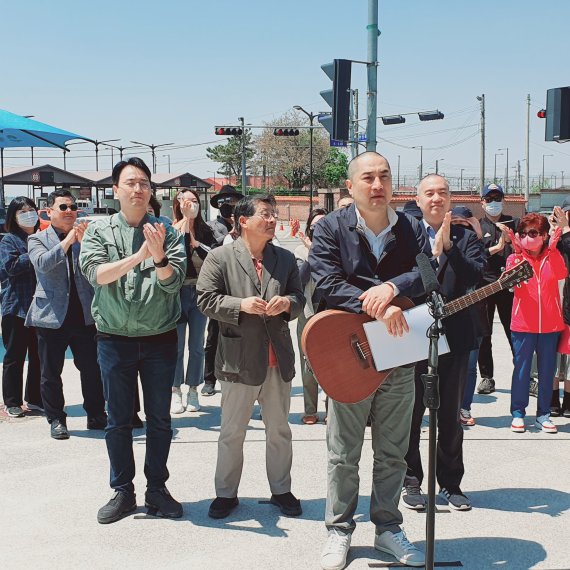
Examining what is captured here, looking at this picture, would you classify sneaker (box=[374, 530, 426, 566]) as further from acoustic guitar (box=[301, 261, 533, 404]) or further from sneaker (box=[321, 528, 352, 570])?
acoustic guitar (box=[301, 261, 533, 404])

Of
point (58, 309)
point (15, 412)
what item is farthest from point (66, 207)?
point (15, 412)

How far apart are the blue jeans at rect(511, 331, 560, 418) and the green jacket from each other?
10.9 feet

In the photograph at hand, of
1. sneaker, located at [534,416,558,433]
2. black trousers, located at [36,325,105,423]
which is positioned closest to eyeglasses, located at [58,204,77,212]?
black trousers, located at [36,325,105,423]

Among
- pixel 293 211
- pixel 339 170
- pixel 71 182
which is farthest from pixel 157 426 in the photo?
pixel 339 170

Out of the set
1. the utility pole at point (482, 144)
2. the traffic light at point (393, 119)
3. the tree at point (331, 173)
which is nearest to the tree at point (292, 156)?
the tree at point (331, 173)

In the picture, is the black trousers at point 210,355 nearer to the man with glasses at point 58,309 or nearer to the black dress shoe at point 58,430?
the man with glasses at point 58,309

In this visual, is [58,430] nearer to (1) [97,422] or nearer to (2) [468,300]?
(1) [97,422]

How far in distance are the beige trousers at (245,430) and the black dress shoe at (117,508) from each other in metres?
0.53

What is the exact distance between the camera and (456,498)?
4574 mm

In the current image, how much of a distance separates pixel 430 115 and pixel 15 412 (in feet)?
73.4

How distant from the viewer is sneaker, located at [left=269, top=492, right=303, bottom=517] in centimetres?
446

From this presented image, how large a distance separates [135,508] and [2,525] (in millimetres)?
768

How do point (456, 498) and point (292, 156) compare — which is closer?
point (456, 498)

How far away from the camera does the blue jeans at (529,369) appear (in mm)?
6289
